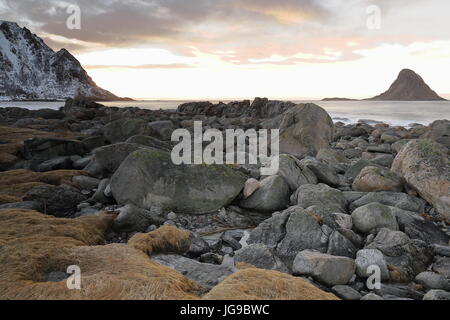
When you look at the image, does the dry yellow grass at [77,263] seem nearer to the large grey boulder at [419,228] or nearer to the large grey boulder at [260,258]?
the large grey boulder at [260,258]

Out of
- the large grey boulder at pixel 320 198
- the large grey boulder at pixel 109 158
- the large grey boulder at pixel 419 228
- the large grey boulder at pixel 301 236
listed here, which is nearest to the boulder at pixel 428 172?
the large grey boulder at pixel 419 228

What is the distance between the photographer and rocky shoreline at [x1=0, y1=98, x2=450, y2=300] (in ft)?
14.5

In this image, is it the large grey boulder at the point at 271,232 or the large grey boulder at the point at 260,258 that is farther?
the large grey boulder at the point at 271,232

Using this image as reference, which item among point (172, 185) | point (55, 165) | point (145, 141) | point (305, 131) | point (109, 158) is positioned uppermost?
point (305, 131)

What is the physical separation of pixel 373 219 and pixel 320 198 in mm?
1495

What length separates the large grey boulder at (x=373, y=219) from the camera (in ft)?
22.7

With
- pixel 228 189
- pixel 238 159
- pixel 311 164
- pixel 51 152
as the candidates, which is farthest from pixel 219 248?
pixel 51 152

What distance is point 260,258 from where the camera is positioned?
5.84 m

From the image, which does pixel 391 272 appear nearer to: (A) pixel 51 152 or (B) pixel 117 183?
(B) pixel 117 183

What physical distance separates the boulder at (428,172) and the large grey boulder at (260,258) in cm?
465

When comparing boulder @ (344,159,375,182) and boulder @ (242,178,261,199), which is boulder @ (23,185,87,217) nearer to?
boulder @ (242,178,261,199)

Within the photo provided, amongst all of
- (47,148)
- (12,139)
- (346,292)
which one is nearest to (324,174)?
(346,292)

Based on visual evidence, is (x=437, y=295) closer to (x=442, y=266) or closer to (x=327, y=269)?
(x=442, y=266)

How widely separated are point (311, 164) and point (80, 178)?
7.29 m
